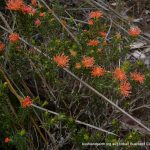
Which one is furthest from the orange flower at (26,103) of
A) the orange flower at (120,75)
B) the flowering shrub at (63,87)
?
the orange flower at (120,75)

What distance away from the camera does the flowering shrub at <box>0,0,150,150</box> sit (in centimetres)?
237

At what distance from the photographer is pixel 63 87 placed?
8.37ft

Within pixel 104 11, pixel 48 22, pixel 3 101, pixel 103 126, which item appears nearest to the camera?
pixel 3 101

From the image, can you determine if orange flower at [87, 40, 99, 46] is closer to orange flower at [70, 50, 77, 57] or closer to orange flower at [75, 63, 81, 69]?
orange flower at [70, 50, 77, 57]

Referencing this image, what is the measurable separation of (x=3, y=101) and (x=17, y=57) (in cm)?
38

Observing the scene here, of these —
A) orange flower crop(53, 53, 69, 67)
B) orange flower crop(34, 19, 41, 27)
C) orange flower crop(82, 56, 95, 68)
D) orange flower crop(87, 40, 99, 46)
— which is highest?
orange flower crop(34, 19, 41, 27)

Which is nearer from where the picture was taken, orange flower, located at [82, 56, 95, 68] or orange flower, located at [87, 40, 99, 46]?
orange flower, located at [82, 56, 95, 68]

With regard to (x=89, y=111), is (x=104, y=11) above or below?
above

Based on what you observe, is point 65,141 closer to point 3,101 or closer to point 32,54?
point 3,101

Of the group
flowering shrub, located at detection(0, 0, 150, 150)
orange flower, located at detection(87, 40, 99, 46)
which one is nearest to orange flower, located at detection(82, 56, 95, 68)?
flowering shrub, located at detection(0, 0, 150, 150)

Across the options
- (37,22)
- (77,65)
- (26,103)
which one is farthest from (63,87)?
(37,22)

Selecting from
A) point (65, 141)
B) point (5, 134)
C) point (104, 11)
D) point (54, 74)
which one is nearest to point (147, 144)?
point (65, 141)

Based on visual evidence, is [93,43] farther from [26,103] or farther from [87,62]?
[26,103]

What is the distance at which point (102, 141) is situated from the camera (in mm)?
2562
